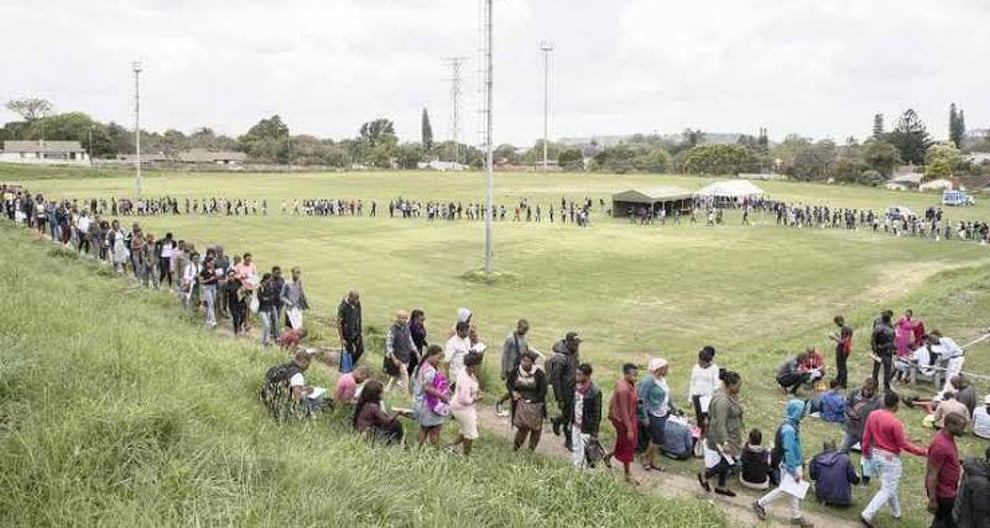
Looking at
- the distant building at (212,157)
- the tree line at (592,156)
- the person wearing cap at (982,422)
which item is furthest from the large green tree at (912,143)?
the person wearing cap at (982,422)

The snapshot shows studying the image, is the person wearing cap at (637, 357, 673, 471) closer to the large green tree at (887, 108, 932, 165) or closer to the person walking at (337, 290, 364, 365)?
the person walking at (337, 290, 364, 365)

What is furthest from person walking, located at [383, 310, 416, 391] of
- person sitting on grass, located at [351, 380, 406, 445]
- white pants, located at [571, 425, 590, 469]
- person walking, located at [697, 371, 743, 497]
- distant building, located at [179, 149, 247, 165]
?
distant building, located at [179, 149, 247, 165]

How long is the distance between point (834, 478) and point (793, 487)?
67cm

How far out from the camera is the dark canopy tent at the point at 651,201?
48.4 metres

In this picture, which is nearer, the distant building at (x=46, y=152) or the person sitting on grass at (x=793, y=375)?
the person sitting on grass at (x=793, y=375)

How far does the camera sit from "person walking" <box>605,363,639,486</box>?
28.0ft

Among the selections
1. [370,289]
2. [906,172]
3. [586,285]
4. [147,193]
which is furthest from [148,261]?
[906,172]

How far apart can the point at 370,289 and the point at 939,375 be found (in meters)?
15.0

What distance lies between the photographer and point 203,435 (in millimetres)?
6090

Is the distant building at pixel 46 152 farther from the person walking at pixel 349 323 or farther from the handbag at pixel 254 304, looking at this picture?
the person walking at pixel 349 323

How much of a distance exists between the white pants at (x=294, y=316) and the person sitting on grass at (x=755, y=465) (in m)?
7.98

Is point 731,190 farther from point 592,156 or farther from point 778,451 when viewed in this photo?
point 592,156

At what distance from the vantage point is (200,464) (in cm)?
549

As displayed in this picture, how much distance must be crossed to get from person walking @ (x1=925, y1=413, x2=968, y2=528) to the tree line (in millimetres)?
78083
